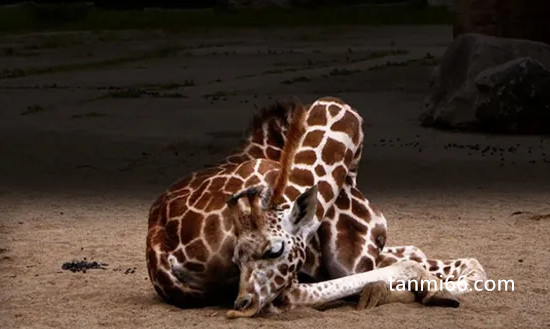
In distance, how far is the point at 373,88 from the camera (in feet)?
43.2

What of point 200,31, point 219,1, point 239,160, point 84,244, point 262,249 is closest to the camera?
point 262,249

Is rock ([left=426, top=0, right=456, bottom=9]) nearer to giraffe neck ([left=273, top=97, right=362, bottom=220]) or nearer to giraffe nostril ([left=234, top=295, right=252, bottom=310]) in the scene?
giraffe neck ([left=273, top=97, right=362, bottom=220])

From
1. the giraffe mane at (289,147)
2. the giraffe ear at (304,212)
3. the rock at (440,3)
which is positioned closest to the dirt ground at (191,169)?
the giraffe ear at (304,212)

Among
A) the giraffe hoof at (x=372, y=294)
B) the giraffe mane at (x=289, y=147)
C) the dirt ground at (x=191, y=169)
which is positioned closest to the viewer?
the giraffe mane at (x=289, y=147)

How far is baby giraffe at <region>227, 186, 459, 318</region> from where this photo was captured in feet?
14.7

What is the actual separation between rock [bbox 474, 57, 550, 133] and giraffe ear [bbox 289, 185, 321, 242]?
18.5 feet

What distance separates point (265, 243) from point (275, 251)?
42 mm

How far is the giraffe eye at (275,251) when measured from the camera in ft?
14.7

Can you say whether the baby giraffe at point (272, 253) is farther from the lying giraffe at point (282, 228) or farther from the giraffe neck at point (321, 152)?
the giraffe neck at point (321, 152)

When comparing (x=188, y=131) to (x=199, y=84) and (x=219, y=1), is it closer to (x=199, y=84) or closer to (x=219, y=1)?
(x=199, y=84)

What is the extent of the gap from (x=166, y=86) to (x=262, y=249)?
899cm

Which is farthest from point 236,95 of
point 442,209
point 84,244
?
point 84,244

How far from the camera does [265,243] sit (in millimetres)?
4488

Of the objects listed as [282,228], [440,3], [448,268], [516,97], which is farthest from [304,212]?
[440,3]
